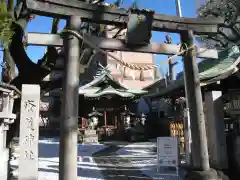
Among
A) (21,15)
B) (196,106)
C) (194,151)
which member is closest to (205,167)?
(194,151)

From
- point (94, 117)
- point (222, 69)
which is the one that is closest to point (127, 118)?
point (94, 117)

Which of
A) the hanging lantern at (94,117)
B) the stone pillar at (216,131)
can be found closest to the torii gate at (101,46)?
the stone pillar at (216,131)

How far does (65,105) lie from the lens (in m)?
4.86

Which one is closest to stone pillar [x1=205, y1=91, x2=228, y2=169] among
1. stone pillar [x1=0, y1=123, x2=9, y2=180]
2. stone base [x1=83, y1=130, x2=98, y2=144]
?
stone pillar [x1=0, y1=123, x2=9, y2=180]

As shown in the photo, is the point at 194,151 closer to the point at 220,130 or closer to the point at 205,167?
the point at 205,167

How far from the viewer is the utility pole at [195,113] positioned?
18.7 feet

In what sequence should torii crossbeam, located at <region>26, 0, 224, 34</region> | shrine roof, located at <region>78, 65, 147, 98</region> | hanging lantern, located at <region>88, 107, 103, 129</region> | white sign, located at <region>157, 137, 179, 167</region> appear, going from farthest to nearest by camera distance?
shrine roof, located at <region>78, 65, 147, 98</region>, hanging lantern, located at <region>88, 107, 103, 129</region>, white sign, located at <region>157, 137, 179, 167</region>, torii crossbeam, located at <region>26, 0, 224, 34</region>

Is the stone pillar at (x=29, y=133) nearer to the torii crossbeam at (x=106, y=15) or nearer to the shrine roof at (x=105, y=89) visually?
the torii crossbeam at (x=106, y=15)

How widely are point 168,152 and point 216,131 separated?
161 cm

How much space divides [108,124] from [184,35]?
15.6m

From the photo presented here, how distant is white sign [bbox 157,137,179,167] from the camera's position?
24.1 feet

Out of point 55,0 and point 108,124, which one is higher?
point 55,0

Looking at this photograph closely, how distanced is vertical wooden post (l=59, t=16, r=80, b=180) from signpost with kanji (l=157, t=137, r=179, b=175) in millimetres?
3656

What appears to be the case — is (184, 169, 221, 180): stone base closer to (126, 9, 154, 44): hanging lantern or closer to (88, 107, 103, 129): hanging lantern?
(126, 9, 154, 44): hanging lantern
